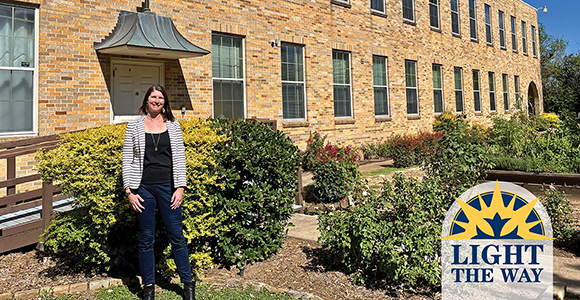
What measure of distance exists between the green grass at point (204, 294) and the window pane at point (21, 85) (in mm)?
5642

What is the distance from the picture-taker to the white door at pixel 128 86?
9.05 metres

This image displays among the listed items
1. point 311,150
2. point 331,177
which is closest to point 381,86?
point 311,150

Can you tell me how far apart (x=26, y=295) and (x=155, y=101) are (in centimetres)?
234

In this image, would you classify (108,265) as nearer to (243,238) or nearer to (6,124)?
(243,238)

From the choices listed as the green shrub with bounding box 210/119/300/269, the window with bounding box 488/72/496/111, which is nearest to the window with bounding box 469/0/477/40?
the window with bounding box 488/72/496/111

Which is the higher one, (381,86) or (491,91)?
(491,91)

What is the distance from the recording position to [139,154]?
3725 mm

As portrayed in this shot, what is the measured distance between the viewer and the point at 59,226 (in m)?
4.41

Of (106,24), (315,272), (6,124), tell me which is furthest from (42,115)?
(315,272)

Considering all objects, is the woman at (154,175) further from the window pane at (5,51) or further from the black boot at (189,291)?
the window pane at (5,51)

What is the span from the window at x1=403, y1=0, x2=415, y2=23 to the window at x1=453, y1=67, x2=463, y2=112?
175 inches

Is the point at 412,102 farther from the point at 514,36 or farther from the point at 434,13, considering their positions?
the point at 514,36

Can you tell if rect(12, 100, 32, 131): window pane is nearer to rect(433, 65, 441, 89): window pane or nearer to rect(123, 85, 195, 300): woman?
rect(123, 85, 195, 300): woman

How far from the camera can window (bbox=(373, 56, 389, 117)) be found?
15.7 m
